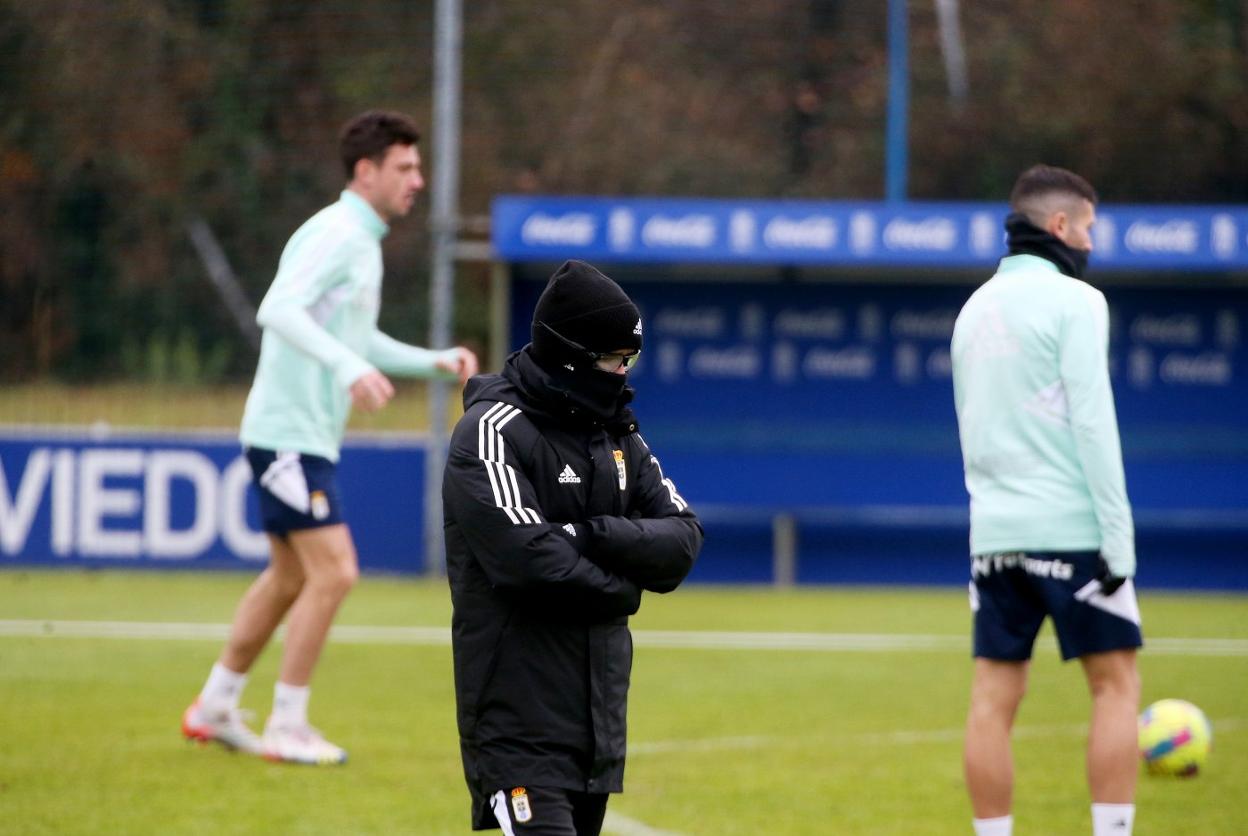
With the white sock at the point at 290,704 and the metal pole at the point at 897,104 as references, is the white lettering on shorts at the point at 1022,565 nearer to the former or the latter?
the white sock at the point at 290,704

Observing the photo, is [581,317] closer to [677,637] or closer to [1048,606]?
[1048,606]

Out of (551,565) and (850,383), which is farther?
(850,383)

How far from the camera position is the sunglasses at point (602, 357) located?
421cm

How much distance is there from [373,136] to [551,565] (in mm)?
4035

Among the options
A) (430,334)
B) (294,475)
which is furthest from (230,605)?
(294,475)

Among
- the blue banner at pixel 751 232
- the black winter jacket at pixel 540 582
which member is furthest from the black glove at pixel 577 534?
the blue banner at pixel 751 232

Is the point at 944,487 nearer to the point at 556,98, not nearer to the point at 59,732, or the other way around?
the point at 556,98

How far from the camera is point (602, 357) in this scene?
4.23 m

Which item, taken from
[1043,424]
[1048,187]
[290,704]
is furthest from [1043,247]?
[290,704]

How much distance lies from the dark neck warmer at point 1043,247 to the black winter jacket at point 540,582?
6.46 feet

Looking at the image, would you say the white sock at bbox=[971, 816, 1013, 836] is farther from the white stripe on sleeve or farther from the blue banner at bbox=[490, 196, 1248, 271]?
the blue banner at bbox=[490, 196, 1248, 271]

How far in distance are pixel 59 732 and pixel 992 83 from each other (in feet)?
40.1

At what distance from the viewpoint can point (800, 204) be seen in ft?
48.4

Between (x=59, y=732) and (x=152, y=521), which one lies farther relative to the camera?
(x=152, y=521)
